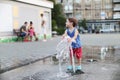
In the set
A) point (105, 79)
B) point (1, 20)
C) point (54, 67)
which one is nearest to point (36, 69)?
point (54, 67)

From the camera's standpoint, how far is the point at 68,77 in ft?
29.4

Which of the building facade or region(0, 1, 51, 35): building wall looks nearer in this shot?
region(0, 1, 51, 35): building wall

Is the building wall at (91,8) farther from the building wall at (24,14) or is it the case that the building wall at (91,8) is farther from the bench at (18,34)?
the bench at (18,34)

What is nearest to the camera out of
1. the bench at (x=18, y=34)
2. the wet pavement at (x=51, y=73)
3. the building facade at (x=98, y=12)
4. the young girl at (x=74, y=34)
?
the wet pavement at (x=51, y=73)

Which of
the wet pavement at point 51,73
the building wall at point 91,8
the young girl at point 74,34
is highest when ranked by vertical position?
the building wall at point 91,8

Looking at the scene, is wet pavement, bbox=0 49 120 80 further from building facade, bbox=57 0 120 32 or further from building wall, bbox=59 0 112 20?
building wall, bbox=59 0 112 20

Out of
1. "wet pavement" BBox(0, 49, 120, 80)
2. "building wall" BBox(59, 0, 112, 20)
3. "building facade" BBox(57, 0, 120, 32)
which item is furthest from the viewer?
"building wall" BBox(59, 0, 112, 20)

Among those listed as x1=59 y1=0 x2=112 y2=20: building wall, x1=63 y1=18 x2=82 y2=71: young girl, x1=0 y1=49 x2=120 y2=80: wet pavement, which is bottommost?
x1=0 y1=49 x2=120 y2=80: wet pavement

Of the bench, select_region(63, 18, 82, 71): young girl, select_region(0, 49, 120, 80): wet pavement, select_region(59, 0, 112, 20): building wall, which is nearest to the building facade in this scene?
select_region(59, 0, 112, 20): building wall

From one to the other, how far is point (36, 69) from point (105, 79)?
2830 mm

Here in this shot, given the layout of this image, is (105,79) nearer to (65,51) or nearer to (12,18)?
(65,51)

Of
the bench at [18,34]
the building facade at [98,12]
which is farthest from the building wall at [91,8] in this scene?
the bench at [18,34]

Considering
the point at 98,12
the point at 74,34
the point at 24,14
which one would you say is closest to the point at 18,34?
the point at 24,14

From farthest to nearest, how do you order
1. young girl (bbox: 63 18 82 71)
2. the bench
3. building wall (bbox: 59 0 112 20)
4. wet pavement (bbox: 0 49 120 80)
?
building wall (bbox: 59 0 112 20) < the bench < young girl (bbox: 63 18 82 71) < wet pavement (bbox: 0 49 120 80)
